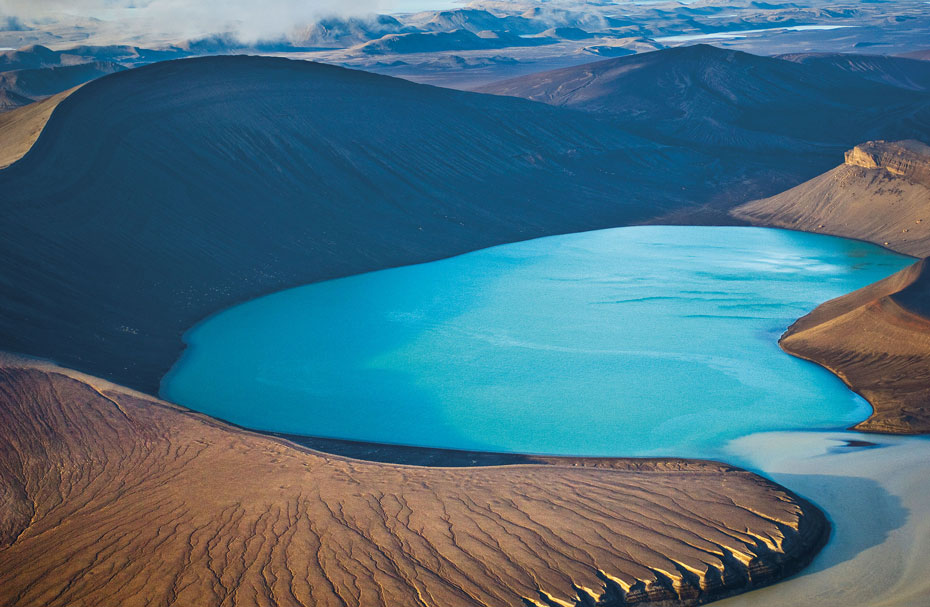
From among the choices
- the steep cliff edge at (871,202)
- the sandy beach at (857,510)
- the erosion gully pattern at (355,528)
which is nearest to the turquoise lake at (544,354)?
the sandy beach at (857,510)

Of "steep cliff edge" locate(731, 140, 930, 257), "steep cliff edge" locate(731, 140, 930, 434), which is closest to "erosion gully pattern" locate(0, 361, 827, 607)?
"steep cliff edge" locate(731, 140, 930, 434)

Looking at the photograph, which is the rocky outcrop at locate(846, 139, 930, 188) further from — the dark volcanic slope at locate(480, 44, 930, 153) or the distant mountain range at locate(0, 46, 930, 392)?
the dark volcanic slope at locate(480, 44, 930, 153)

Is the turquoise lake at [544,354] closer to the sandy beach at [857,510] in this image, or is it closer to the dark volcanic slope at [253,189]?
the sandy beach at [857,510]

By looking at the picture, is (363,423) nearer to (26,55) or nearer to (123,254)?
(123,254)

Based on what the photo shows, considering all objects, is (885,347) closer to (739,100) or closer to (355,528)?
(355,528)

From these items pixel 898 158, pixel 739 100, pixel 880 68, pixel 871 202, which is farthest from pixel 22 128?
pixel 880 68

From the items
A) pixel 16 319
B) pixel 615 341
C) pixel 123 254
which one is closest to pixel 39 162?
pixel 123 254
